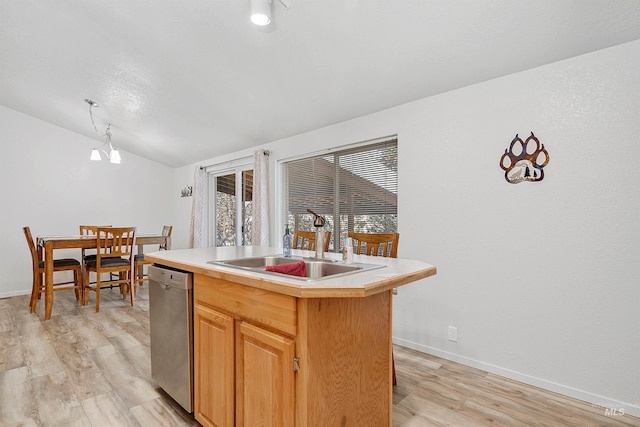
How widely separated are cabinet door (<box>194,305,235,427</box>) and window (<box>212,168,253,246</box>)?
321cm

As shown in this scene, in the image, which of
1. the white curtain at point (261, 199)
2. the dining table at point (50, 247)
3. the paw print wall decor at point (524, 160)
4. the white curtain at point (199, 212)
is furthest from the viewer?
the white curtain at point (199, 212)

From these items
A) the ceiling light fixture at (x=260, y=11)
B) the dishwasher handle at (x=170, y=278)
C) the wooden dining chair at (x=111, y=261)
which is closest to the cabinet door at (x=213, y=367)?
the dishwasher handle at (x=170, y=278)

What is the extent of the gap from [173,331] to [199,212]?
369 cm

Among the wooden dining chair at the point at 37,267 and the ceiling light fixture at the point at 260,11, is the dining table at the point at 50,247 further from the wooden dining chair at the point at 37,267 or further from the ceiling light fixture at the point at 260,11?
the ceiling light fixture at the point at 260,11

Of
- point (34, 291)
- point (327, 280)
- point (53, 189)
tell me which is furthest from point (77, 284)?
point (327, 280)

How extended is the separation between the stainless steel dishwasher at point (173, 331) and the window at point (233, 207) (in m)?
2.85

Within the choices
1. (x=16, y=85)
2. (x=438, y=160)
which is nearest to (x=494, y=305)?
(x=438, y=160)

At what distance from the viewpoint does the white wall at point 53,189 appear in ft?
14.4

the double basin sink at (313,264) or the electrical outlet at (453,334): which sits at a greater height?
the double basin sink at (313,264)

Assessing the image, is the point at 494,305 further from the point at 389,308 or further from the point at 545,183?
the point at 389,308

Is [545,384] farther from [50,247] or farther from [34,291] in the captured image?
[34,291]

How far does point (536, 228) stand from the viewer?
2.09m

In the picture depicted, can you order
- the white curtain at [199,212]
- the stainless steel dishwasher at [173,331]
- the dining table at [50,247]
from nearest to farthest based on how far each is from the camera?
1. the stainless steel dishwasher at [173,331]
2. the dining table at [50,247]
3. the white curtain at [199,212]

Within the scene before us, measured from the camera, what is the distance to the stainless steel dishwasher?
1.66 m
